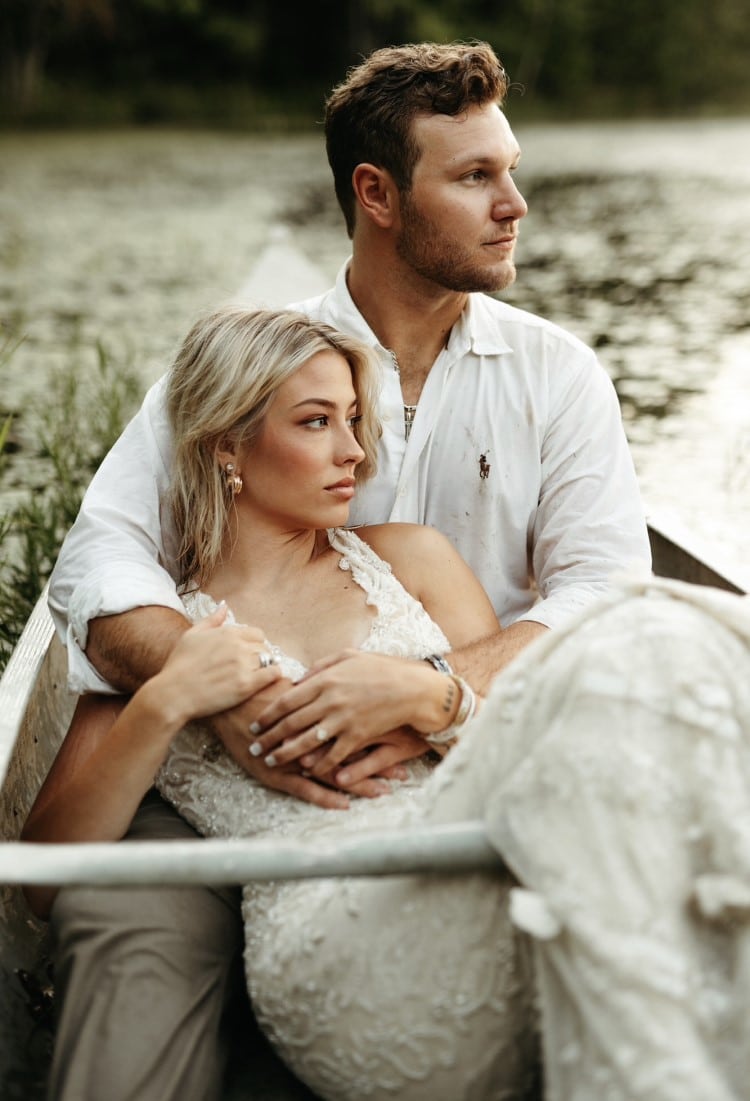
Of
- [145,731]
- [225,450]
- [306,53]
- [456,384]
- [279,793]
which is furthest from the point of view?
[306,53]

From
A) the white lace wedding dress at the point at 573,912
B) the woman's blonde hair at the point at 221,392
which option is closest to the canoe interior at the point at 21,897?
the white lace wedding dress at the point at 573,912

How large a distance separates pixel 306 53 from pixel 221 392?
31266 millimetres

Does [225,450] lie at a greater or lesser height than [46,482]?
greater

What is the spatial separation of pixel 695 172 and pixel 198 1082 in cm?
1730

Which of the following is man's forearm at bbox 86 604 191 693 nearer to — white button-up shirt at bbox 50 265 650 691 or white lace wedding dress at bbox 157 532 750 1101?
white button-up shirt at bbox 50 265 650 691

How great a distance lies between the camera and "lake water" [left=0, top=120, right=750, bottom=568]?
616 cm

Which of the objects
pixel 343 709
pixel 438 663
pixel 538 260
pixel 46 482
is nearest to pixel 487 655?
pixel 438 663

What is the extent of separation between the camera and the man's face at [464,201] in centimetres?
245

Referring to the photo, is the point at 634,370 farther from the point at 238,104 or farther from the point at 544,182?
the point at 238,104

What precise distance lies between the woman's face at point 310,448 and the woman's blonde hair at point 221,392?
0.07 feet

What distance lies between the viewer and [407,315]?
2559 mm

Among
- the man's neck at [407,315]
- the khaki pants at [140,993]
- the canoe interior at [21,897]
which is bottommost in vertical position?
the canoe interior at [21,897]

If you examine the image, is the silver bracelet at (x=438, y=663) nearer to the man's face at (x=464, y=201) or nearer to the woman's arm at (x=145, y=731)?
the woman's arm at (x=145, y=731)

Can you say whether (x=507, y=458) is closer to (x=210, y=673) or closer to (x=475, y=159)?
(x=475, y=159)
